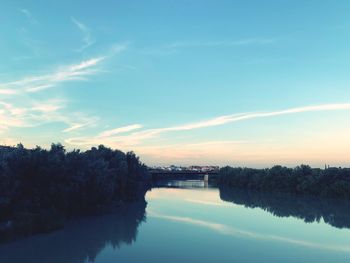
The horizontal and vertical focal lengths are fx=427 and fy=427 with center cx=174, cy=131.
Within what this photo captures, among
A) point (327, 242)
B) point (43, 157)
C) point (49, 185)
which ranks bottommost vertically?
point (327, 242)

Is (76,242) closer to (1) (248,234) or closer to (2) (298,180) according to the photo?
(1) (248,234)

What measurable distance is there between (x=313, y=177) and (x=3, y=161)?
50.3 metres

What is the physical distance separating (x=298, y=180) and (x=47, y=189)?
4900 centimetres

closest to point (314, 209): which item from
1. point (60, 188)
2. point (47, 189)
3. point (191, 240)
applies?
point (191, 240)

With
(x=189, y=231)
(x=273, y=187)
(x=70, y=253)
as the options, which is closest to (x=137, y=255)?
(x=70, y=253)

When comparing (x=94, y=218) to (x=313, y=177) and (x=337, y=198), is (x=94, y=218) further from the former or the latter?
(x=313, y=177)

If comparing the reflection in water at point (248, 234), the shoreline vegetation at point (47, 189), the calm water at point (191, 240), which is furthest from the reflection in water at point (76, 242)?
the reflection in water at point (248, 234)

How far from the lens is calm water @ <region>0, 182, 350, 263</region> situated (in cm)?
2212

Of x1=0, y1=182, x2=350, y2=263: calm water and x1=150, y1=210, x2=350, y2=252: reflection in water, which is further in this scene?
x1=150, y1=210, x2=350, y2=252: reflection in water

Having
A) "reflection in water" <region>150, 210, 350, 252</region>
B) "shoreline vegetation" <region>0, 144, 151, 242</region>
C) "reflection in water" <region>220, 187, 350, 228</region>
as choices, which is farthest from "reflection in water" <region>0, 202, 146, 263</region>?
"reflection in water" <region>220, 187, 350, 228</region>

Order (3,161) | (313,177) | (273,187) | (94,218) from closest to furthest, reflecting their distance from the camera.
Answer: (3,161) < (94,218) < (313,177) < (273,187)

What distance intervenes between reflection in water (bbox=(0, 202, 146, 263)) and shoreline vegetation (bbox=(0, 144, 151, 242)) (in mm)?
1017

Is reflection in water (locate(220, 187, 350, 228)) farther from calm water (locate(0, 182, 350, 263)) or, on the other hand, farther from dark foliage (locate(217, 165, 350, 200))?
dark foliage (locate(217, 165, 350, 200))

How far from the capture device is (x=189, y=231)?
3044 cm
